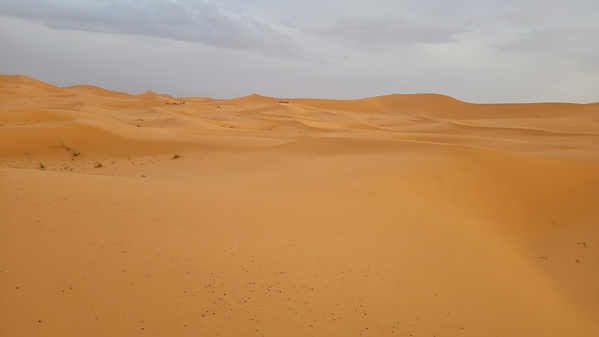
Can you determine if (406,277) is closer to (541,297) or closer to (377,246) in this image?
(377,246)

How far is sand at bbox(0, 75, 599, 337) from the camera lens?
138 inches

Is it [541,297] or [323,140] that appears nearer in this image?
[541,297]

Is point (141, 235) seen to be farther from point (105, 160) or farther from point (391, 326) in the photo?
point (105, 160)

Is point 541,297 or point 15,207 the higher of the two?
point 15,207

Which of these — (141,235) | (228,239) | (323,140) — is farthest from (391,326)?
(323,140)

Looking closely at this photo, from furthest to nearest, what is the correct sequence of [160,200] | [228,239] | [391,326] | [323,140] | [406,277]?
[323,140] < [160,200] < [228,239] < [406,277] < [391,326]

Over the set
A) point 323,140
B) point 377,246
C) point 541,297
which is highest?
point 323,140

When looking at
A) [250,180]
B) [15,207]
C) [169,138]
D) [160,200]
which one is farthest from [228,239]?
[169,138]

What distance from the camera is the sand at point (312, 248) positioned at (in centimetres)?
350

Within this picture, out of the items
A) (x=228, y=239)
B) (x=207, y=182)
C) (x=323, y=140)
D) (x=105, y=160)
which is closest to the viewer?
(x=228, y=239)

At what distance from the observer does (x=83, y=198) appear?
5.51m

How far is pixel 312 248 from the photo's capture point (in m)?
4.92

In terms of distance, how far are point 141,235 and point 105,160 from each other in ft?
27.7

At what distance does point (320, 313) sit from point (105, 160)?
1039 cm
